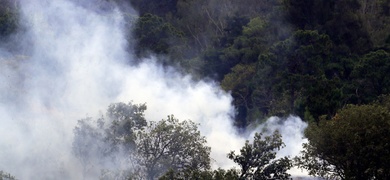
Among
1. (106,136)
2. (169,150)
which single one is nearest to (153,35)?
(106,136)

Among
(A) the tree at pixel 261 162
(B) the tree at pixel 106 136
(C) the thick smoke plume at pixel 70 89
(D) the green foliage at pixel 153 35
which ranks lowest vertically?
(A) the tree at pixel 261 162

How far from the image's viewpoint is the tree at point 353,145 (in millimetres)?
31891

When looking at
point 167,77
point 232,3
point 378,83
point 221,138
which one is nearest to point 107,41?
point 167,77

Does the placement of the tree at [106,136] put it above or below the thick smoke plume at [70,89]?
below

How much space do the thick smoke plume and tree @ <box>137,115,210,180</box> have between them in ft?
24.0

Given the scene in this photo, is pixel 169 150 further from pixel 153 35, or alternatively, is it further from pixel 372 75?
pixel 153 35

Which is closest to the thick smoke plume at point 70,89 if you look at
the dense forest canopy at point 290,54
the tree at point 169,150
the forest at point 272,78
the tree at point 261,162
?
the forest at point 272,78

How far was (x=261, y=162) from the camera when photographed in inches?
1288

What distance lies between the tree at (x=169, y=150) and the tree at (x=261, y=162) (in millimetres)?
3505

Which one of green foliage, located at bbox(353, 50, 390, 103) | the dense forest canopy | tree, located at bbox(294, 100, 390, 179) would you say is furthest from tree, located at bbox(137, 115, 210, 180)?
green foliage, located at bbox(353, 50, 390, 103)

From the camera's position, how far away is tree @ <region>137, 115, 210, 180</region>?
36.0 meters

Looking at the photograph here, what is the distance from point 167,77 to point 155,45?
1060cm

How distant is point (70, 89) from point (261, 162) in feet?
71.6

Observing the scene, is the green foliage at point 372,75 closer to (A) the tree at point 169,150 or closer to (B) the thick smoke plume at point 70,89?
(B) the thick smoke plume at point 70,89
